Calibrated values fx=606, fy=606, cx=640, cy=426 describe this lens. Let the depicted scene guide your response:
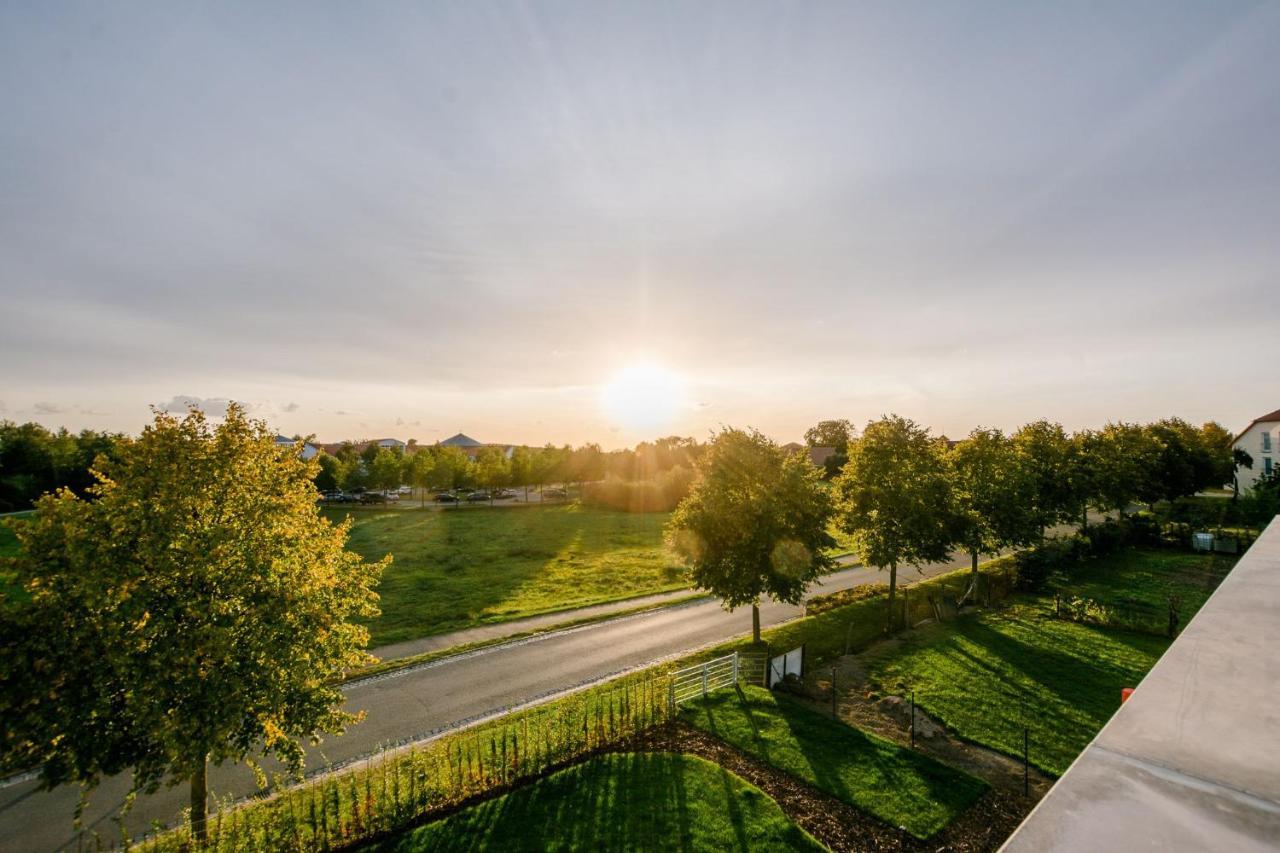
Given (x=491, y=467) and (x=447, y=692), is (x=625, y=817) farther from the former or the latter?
(x=491, y=467)

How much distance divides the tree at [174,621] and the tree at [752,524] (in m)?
11.8

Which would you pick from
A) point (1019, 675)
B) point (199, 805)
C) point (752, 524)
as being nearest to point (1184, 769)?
point (199, 805)

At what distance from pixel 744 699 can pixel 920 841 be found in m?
6.62

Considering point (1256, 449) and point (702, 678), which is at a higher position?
point (1256, 449)

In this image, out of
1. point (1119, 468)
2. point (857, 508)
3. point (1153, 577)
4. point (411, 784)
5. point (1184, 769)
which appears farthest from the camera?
point (1119, 468)

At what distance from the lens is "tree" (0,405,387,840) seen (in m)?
9.14

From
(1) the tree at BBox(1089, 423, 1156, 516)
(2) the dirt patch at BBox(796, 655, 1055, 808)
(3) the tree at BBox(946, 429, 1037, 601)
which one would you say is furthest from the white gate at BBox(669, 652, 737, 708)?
(1) the tree at BBox(1089, 423, 1156, 516)

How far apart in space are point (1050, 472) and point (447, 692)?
37359 mm

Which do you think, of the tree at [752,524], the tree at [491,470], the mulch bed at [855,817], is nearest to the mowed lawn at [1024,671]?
the mulch bed at [855,817]

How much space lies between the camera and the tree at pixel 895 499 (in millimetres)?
23281

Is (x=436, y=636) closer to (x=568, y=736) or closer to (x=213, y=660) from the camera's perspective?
(x=568, y=736)

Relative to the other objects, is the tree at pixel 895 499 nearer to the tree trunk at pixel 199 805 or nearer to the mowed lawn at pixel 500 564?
the mowed lawn at pixel 500 564

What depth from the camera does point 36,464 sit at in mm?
64812

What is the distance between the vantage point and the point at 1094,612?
2439 centimetres
